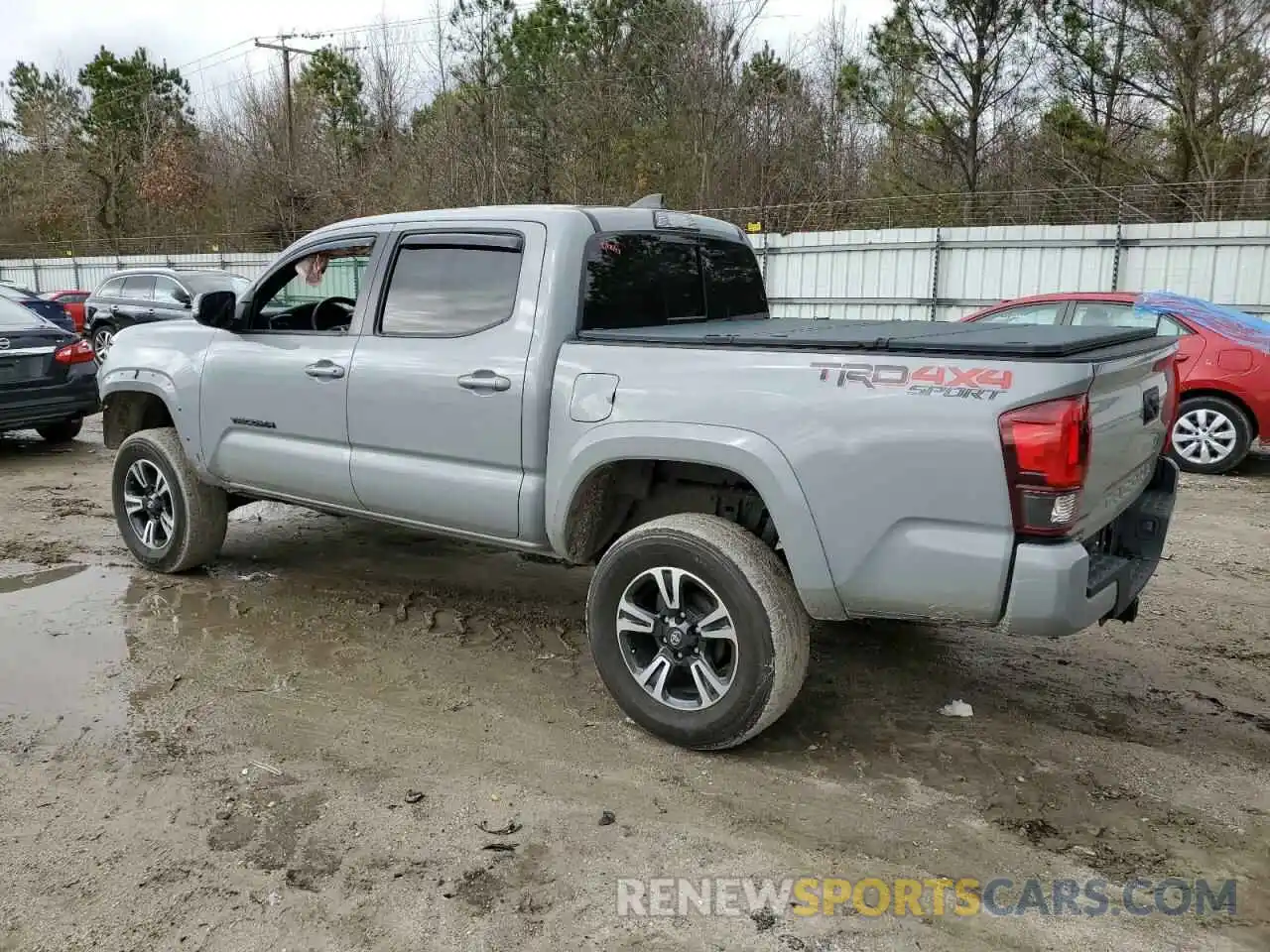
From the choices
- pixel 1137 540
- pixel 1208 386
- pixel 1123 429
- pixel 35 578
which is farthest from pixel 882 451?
pixel 1208 386

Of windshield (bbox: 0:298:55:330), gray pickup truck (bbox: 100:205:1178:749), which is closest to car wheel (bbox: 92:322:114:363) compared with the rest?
windshield (bbox: 0:298:55:330)

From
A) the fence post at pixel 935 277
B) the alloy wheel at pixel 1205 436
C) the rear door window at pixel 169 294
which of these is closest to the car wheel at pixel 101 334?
the rear door window at pixel 169 294

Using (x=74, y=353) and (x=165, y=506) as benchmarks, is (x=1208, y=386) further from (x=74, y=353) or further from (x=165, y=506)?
(x=74, y=353)

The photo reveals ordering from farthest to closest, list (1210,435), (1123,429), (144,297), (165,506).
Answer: (144,297)
(1210,435)
(165,506)
(1123,429)

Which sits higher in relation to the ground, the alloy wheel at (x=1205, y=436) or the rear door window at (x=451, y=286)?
the rear door window at (x=451, y=286)

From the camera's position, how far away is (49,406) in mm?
9312

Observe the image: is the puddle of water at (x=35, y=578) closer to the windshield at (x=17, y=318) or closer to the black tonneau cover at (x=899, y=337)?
the black tonneau cover at (x=899, y=337)

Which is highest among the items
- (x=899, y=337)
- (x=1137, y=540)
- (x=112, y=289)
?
(x=899, y=337)

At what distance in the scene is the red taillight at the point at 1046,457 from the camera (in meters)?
2.85

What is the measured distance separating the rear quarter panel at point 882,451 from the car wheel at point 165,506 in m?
3.16

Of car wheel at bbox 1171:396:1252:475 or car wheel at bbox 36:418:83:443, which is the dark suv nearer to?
car wheel at bbox 36:418:83:443

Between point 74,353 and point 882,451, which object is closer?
point 882,451

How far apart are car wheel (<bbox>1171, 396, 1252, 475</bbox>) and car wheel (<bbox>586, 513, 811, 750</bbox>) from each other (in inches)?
254

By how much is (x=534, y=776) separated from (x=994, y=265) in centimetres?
1391
